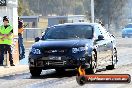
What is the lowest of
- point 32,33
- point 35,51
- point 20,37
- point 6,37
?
point 32,33

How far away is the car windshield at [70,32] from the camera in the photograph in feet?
48.7

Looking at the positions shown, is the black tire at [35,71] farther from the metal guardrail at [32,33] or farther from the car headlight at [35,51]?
the metal guardrail at [32,33]

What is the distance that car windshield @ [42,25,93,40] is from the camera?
48.7 ft

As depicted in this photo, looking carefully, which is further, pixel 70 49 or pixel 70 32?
pixel 70 32

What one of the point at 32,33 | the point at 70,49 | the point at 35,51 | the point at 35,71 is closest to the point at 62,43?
the point at 70,49

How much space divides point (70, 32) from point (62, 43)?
132 centimetres

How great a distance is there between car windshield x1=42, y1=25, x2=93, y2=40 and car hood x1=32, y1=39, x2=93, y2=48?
0.59 metres

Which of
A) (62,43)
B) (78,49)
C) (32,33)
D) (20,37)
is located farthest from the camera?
(32,33)

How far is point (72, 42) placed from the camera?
547 inches

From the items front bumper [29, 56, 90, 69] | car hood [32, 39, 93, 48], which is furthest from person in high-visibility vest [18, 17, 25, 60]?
front bumper [29, 56, 90, 69]

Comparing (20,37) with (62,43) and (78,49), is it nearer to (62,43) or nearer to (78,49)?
(62,43)

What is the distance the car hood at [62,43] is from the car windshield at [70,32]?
59 cm

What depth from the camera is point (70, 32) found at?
49.3 feet

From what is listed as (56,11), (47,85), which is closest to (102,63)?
(47,85)
